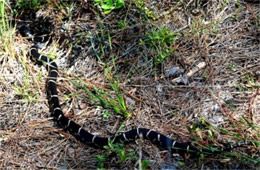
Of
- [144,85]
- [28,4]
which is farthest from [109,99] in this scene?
[28,4]

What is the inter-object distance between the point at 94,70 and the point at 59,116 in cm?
81

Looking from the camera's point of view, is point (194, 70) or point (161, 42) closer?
point (194, 70)

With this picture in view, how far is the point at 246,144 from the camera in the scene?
3.61 m

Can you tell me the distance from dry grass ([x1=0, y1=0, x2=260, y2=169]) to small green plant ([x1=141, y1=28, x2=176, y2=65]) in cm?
8

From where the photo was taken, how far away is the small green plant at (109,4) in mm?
4922

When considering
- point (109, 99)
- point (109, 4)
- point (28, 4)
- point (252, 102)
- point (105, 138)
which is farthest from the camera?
point (28, 4)

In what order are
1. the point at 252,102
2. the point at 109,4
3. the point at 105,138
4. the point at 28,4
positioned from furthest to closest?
the point at 28,4 < the point at 109,4 < the point at 252,102 < the point at 105,138

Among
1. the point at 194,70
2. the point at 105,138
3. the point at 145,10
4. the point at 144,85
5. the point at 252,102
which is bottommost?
the point at 105,138

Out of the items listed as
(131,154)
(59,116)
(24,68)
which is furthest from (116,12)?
(131,154)

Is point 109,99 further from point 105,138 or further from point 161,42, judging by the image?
point 161,42

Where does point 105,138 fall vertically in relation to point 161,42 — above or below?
below

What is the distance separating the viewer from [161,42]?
15.0ft

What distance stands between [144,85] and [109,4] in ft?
4.23

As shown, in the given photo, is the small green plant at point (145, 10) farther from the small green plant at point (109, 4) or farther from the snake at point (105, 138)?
the snake at point (105, 138)
